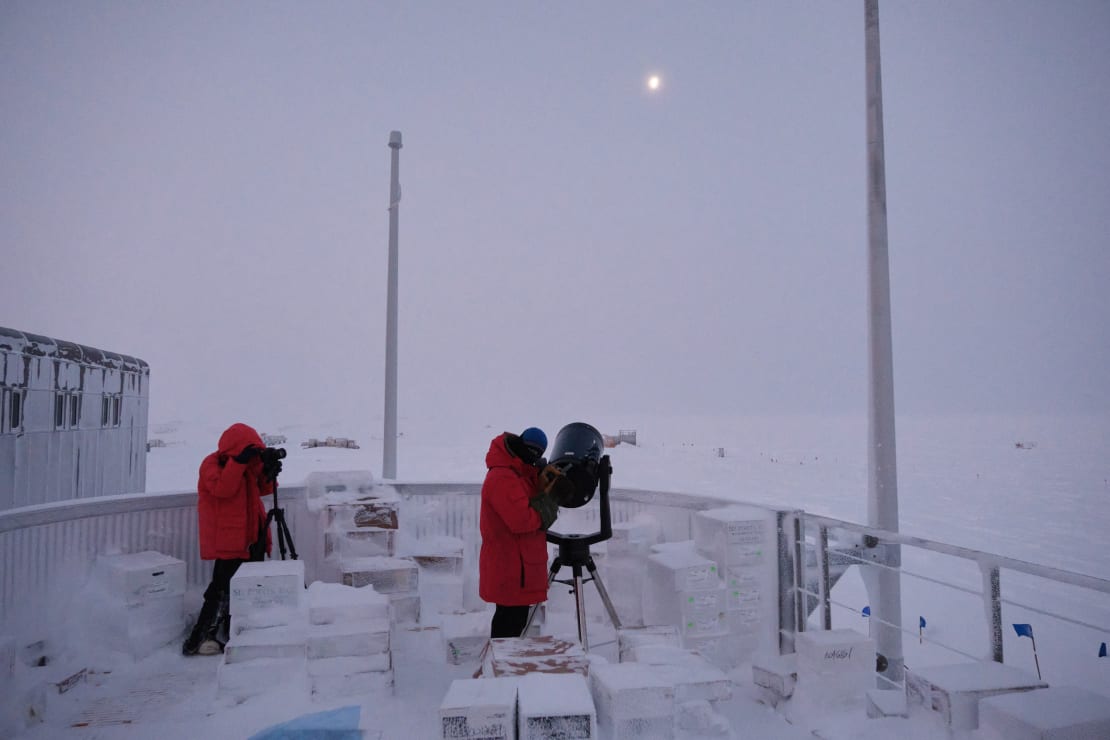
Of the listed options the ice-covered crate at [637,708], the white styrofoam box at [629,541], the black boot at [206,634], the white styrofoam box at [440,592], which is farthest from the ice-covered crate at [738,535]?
the black boot at [206,634]

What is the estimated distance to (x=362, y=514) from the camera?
5.54 metres

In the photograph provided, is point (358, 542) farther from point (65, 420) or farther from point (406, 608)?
point (65, 420)

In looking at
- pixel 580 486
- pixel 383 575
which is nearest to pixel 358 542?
pixel 383 575

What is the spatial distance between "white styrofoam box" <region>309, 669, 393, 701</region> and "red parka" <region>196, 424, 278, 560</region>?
1517mm

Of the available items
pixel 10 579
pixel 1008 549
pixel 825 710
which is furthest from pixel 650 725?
pixel 1008 549

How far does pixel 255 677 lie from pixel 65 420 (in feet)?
19.0

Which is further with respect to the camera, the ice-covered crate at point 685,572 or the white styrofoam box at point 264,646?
the ice-covered crate at point 685,572

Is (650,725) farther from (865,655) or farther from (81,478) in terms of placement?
(81,478)

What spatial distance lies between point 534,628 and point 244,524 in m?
2.33

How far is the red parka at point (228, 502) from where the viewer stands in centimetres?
499

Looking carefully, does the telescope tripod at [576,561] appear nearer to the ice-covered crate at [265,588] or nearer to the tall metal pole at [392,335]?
the ice-covered crate at [265,588]

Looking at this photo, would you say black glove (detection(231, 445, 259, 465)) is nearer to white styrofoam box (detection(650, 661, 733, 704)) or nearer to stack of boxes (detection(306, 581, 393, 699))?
stack of boxes (detection(306, 581, 393, 699))

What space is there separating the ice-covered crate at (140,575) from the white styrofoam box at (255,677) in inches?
43.5

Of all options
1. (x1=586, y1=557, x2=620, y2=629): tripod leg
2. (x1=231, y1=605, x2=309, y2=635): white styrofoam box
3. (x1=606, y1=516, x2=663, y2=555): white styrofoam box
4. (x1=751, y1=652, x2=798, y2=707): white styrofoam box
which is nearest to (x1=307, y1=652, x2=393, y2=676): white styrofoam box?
(x1=231, y1=605, x2=309, y2=635): white styrofoam box
